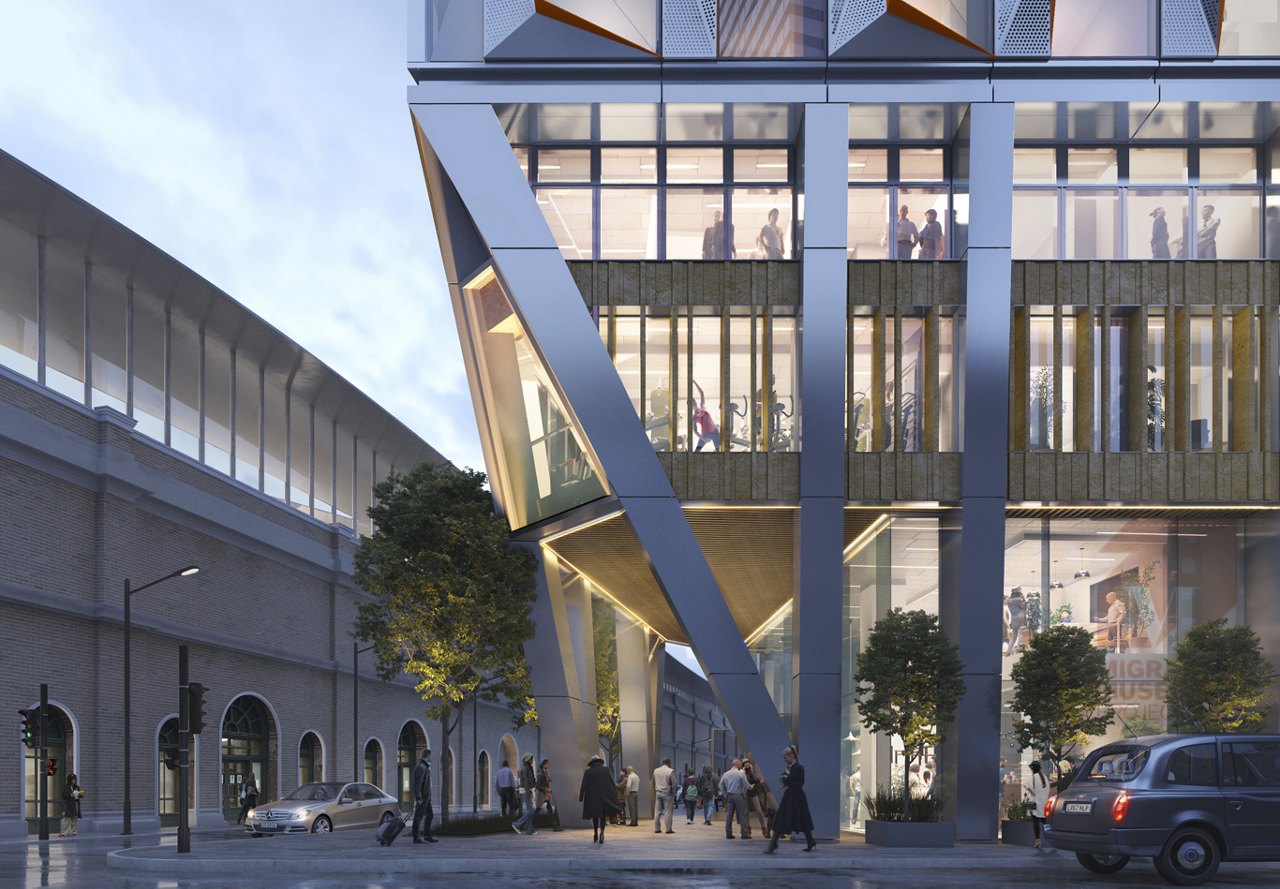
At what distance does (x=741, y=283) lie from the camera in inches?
1059

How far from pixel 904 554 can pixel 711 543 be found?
4763 mm

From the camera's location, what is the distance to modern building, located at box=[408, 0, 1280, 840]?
26.1 meters

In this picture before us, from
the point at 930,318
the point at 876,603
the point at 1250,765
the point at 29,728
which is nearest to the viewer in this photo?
the point at 1250,765

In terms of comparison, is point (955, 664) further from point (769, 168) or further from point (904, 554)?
point (769, 168)

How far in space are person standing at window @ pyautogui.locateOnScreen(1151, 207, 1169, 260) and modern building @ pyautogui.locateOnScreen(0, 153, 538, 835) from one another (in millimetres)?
17226

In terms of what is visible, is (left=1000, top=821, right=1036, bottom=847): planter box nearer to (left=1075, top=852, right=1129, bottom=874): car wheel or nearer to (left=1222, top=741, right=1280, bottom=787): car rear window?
(left=1075, top=852, right=1129, bottom=874): car wheel

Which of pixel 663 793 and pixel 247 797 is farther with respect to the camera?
pixel 247 797

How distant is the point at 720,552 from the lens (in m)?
31.8

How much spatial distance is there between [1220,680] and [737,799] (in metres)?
9.05

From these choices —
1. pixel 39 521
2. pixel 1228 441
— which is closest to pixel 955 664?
pixel 1228 441

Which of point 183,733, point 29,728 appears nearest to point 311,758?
point 29,728

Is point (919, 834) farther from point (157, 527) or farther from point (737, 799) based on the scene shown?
point (157, 527)

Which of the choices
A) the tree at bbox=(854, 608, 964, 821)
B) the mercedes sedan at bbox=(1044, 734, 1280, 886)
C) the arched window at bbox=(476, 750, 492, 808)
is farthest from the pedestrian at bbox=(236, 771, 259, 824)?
the mercedes sedan at bbox=(1044, 734, 1280, 886)

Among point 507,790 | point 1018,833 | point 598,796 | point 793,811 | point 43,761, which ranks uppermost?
point 793,811
